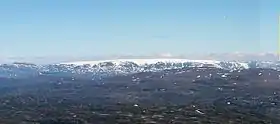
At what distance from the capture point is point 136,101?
12088 centimetres

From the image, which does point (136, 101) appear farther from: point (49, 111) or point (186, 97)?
point (49, 111)

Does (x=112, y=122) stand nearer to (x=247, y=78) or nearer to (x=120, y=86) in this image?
(x=120, y=86)

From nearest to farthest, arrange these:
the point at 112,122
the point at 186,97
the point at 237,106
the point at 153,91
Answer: the point at 112,122
the point at 237,106
the point at 186,97
the point at 153,91

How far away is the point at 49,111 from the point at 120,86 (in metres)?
71.1

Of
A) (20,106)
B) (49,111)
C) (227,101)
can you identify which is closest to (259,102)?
(227,101)

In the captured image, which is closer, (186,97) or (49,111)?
(49,111)

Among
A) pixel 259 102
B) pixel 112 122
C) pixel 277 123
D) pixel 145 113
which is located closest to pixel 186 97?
pixel 259 102

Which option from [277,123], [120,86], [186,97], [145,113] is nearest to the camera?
[277,123]

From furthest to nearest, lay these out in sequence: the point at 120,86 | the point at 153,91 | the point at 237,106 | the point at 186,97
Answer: the point at 120,86, the point at 153,91, the point at 186,97, the point at 237,106

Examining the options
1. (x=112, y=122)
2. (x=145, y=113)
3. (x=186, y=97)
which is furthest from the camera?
(x=186, y=97)

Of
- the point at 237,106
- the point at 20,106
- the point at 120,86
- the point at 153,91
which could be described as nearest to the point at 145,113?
the point at 237,106

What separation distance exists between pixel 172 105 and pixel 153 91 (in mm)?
39606

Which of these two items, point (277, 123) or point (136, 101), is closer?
point (277, 123)

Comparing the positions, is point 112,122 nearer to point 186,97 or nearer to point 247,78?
point 186,97
